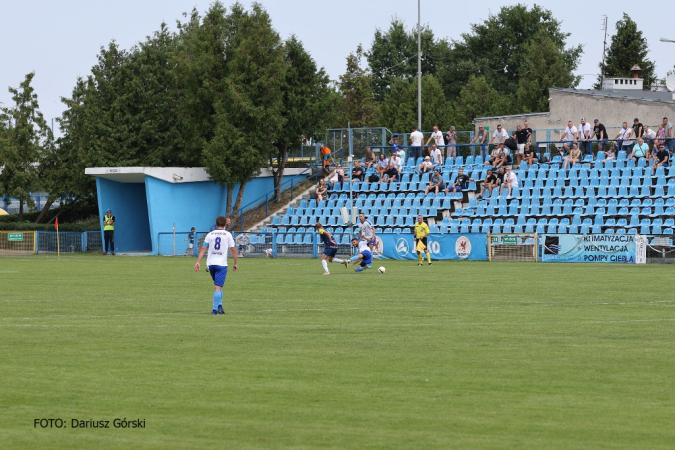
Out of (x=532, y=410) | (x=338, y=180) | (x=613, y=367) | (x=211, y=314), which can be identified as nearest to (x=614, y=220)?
(x=338, y=180)

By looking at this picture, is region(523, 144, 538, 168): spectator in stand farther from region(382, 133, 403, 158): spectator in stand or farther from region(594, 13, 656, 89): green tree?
region(594, 13, 656, 89): green tree

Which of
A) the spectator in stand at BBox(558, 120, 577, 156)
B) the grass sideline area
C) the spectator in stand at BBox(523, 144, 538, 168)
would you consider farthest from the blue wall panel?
the grass sideline area

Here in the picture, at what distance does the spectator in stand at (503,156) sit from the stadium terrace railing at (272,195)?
418 inches

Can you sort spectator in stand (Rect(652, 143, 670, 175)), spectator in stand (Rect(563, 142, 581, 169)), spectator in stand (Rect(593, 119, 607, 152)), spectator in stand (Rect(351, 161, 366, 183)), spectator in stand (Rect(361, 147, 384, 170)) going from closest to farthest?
1. spectator in stand (Rect(652, 143, 670, 175))
2. spectator in stand (Rect(593, 119, 607, 152))
3. spectator in stand (Rect(563, 142, 581, 169))
4. spectator in stand (Rect(351, 161, 366, 183))
5. spectator in stand (Rect(361, 147, 384, 170))

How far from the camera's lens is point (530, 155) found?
1832 inches

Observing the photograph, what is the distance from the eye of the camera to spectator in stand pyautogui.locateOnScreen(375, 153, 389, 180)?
166 feet

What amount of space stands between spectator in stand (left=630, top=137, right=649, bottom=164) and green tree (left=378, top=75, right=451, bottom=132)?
94.6 ft

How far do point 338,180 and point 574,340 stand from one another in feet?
124

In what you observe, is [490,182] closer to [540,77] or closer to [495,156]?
[495,156]

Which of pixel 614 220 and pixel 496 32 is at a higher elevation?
pixel 496 32

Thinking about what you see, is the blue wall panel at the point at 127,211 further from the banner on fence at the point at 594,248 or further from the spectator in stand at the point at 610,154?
the spectator in stand at the point at 610,154

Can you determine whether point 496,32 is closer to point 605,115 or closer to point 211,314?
point 605,115

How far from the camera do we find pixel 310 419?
345 inches

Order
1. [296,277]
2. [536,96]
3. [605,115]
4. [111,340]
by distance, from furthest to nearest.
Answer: [536,96] → [605,115] → [296,277] → [111,340]
